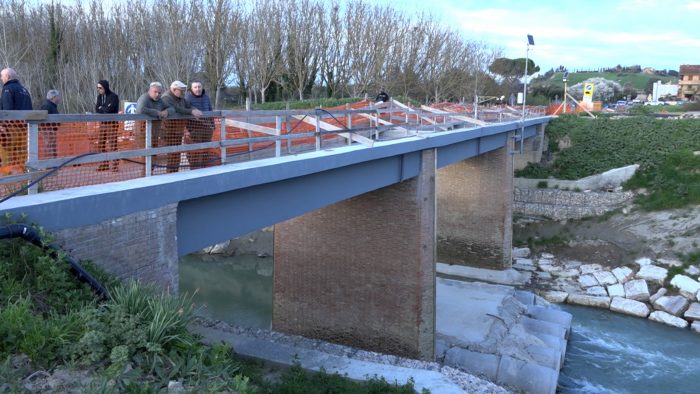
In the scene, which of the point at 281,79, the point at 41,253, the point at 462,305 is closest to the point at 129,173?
the point at 41,253

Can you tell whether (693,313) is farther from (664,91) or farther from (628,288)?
(664,91)

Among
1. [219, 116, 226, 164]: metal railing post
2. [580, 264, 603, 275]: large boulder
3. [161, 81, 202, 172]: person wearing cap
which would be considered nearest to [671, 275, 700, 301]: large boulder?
[580, 264, 603, 275]: large boulder

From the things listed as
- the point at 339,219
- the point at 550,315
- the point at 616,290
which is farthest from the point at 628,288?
the point at 339,219

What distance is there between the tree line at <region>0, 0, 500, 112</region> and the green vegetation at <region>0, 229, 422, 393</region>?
26786mm

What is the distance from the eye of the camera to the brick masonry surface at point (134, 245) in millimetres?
5289

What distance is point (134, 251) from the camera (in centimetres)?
587

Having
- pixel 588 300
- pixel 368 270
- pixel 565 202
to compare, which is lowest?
pixel 588 300

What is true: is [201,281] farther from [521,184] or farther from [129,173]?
[521,184]

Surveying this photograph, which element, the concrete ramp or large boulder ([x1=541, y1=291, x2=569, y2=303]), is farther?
large boulder ([x1=541, y1=291, x2=569, y2=303])

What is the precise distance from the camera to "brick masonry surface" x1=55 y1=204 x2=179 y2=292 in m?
5.29

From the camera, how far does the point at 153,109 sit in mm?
6730

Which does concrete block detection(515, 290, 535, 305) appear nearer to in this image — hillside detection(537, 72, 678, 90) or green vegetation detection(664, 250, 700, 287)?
green vegetation detection(664, 250, 700, 287)

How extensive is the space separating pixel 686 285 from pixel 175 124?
20724mm

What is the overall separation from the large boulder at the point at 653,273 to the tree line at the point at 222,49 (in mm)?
23591
